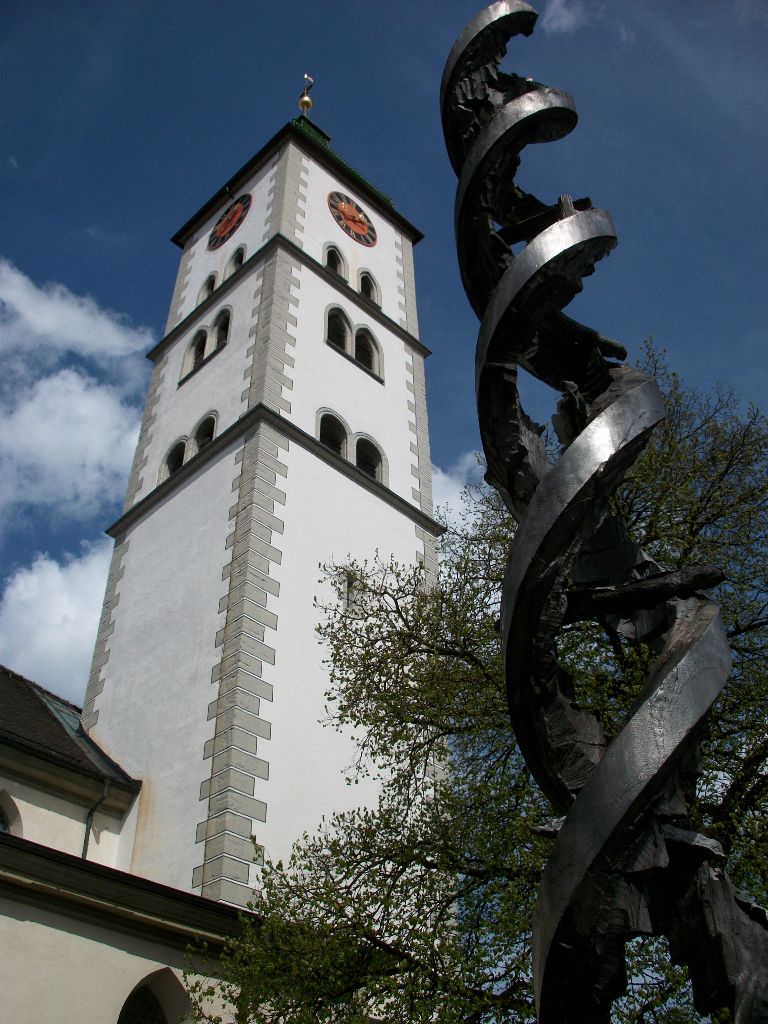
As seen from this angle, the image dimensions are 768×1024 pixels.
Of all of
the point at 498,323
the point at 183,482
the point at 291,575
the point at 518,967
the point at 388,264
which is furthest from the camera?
the point at 388,264

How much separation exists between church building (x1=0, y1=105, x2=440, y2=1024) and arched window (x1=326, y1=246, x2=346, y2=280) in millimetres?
53

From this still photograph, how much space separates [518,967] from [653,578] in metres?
5.15

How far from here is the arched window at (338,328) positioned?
20.2 meters

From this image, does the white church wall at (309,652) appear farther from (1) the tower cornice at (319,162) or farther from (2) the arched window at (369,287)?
(1) the tower cornice at (319,162)

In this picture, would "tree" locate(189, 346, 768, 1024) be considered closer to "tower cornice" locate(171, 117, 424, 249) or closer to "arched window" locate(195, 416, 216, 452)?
"arched window" locate(195, 416, 216, 452)

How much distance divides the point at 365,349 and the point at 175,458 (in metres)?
5.16

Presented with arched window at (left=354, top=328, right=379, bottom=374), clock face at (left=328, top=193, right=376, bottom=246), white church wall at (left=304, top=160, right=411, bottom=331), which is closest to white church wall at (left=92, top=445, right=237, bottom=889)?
arched window at (left=354, top=328, right=379, bottom=374)

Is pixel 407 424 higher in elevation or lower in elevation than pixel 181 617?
higher

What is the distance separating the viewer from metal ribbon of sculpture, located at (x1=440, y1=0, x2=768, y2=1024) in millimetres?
2891

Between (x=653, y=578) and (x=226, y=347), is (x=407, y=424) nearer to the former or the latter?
(x=226, y=347)

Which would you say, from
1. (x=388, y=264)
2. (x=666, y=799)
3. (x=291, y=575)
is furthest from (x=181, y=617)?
(x=388, y=264)

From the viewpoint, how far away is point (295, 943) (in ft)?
25.3

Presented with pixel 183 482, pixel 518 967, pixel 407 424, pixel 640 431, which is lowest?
pixel 518 967

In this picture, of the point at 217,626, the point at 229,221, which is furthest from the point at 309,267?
the point at 217,626
